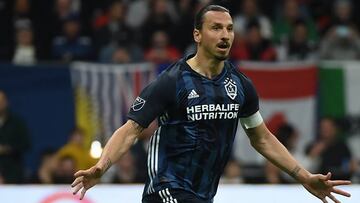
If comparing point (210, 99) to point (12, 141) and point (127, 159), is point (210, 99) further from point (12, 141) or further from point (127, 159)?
point (12, 141)

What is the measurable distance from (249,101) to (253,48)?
7032 millimetres

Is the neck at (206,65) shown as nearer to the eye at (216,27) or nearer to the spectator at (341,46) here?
the eye at (216,27)

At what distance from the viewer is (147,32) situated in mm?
14422

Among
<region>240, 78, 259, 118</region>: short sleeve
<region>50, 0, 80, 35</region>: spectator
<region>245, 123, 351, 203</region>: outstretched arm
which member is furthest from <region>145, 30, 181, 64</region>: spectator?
<region>240, 78, 259, 118</region>: short sleeve

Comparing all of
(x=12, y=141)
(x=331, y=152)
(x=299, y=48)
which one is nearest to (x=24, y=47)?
(x=12, y=141)

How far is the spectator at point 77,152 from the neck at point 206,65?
534 cm

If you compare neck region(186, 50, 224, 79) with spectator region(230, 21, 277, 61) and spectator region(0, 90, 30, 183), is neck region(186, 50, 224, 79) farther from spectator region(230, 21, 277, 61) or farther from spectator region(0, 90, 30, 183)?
spectator region(230, 21, 277, 61)

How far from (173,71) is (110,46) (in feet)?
23.6

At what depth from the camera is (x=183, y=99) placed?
692 cm

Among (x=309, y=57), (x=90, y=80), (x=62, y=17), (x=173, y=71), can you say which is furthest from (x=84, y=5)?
(x=173, y=71)

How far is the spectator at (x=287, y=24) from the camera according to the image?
14.7 m

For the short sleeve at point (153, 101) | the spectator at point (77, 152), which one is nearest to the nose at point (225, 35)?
the short sleeve at point (153, 101)

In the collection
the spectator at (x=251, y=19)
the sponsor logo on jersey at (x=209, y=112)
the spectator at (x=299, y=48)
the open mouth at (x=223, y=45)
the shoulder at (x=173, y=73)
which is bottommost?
the spectator at (x=299, y=48)

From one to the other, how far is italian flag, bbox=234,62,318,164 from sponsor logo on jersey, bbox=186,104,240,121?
675cm
